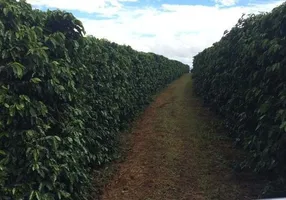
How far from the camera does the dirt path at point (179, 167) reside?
559 centimetres

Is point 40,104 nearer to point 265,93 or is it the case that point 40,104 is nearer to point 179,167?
point 265,93

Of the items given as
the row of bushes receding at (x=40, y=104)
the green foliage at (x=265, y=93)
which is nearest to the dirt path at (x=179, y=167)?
the green foliage at (x=265, y=93)

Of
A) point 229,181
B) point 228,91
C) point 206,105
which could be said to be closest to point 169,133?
point 228,91

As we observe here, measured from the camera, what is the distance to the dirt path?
18.3ft

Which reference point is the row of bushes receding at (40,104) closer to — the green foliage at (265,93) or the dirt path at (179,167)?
the dirt path at (179,167)

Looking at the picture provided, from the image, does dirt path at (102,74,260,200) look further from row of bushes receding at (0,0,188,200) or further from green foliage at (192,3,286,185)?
row of bushes receding at (0,0,188,200)

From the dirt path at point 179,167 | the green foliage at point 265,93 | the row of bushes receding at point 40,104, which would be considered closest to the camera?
the row of bushes receding at point 40,104

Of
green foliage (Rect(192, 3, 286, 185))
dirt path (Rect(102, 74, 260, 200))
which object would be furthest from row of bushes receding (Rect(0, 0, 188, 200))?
green foliage (Rect(192, 3, 286, 185))

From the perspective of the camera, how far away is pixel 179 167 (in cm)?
671

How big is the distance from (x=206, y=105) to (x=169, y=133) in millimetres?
4653

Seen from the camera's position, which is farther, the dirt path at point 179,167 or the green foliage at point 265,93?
the dirt path at point 179,167

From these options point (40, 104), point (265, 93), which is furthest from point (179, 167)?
point (40, 104)

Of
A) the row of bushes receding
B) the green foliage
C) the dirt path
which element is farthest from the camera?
the dirt path

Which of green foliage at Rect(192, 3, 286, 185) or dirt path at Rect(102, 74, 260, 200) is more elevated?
green foliage at Rect(192, 3, 286, 185)
